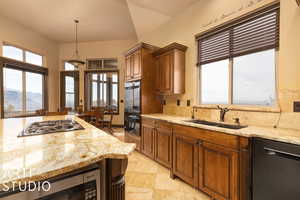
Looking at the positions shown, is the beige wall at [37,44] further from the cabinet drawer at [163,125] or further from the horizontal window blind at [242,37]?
the horizontal window blind at [242,37]

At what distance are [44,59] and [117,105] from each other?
3.22 metres

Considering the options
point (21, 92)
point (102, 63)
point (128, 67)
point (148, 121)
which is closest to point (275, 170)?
point (148, 121)

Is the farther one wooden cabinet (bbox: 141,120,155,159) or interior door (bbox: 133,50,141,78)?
interior door (bbox: 133,50,141,78)

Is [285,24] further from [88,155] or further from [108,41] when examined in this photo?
[108,41]

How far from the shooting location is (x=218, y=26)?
2488 mm

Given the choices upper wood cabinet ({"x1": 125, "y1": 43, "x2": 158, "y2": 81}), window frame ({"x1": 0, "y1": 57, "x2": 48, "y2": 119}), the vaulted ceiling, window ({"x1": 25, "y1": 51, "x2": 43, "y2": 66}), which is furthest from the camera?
window ({"x1": 25, "y1": 51, "x2": 43, "y2": 66})

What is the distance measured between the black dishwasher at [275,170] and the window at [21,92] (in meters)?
5.89

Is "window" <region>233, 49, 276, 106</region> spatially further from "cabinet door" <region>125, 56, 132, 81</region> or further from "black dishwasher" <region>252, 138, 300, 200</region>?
"cabinet door" <region>125, 56, 132, 81</region>

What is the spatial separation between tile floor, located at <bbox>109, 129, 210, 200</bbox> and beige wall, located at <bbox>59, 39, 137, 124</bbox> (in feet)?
11.8

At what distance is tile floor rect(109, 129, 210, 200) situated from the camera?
1928 mm

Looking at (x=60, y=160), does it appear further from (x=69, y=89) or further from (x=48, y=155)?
(x=69, y=89)

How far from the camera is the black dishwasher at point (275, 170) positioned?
1.22 metres

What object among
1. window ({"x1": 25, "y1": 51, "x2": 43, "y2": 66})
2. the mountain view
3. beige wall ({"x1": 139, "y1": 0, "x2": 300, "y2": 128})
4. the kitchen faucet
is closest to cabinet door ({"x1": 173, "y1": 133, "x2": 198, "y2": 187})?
the kitchen faucet

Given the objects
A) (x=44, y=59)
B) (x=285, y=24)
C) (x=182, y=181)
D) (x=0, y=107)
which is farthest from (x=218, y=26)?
(x=44, y=59)
